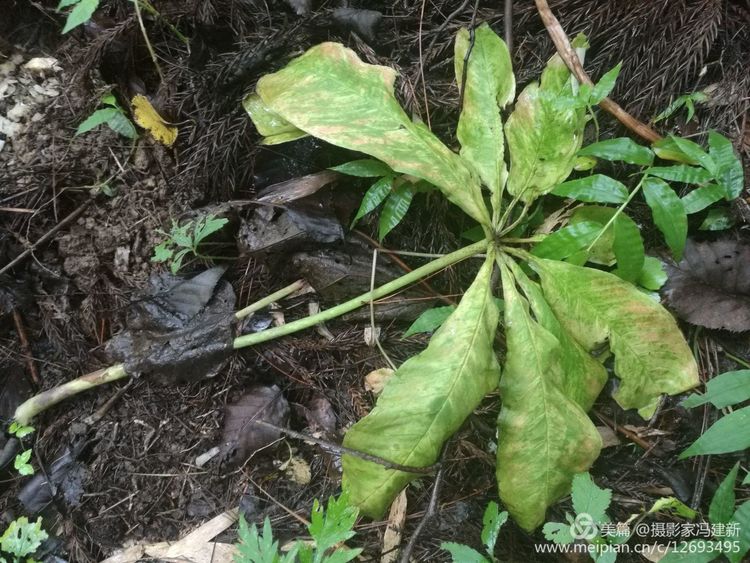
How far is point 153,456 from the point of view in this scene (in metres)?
1.62

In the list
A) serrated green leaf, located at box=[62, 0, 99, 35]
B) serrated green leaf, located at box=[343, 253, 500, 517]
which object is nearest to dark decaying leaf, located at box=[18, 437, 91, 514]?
serrated green leaf, located at box=[343, 253, 500, 517]

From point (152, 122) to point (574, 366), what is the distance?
1.50 metres

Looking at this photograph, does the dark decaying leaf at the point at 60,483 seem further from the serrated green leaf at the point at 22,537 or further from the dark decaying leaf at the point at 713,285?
the dark decaying leaf at the point at 713,285

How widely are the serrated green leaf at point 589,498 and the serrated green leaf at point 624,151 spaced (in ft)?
2.64

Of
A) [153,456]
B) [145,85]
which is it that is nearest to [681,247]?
[153,456]

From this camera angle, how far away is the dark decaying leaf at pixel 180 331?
62.7 inches

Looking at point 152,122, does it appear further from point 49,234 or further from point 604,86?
point 604,86

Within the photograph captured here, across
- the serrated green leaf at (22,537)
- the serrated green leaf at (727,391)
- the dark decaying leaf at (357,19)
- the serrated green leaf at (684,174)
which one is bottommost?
the serrated green leaf at (22,537)

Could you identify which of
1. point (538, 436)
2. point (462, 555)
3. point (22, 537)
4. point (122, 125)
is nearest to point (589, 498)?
point (538, 436)

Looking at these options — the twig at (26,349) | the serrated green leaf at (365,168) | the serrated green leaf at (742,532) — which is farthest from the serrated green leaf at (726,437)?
the twig at (26,349)

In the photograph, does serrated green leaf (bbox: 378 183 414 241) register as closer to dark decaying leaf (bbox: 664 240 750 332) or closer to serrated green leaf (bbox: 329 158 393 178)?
serrated green leaf (bbox: 329 158 393 178)

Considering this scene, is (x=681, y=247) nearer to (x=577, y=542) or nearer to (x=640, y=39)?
(x=640, y=39)

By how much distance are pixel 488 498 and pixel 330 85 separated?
1210mm

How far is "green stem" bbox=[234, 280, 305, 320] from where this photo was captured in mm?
1627
